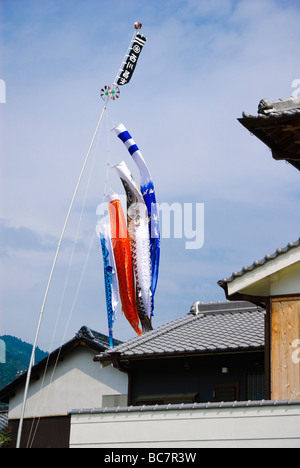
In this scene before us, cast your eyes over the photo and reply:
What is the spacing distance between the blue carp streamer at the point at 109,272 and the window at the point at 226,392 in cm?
699

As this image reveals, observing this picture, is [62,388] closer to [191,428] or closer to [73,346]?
[73,346]

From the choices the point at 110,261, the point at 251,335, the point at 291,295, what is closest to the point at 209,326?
the point at 251,335

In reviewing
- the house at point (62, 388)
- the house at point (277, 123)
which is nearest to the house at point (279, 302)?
the house at point (277, 123)

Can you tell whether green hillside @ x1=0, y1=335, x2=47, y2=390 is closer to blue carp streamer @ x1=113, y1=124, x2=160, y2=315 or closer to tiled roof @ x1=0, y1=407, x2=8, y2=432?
tiled roof @ x1=0, y1=407, x2=8, y2=432

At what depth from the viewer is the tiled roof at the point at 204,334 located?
21.2 m

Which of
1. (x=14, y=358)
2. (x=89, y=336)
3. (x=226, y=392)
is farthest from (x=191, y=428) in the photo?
(x=14, y=358)

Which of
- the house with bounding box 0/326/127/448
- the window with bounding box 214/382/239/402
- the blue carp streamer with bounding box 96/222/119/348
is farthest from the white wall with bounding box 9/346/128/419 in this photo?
the window with bounding box 214/382/239/402

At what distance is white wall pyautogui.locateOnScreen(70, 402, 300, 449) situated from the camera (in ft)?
47.0

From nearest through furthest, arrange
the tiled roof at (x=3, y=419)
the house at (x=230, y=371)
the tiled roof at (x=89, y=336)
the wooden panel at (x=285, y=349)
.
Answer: the house at (x=230, y=371)
the wooden panel at (x=285, y=349)
the tiled roof at (x=89, y=336)
the tiled roof at (x=3, y=419)

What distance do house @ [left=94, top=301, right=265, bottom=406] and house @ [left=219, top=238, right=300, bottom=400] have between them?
371 cm

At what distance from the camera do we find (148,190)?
30.0 metres

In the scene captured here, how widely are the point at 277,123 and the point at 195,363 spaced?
7018 mm

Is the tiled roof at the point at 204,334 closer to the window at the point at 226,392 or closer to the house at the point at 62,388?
the window at the point at 226,392
